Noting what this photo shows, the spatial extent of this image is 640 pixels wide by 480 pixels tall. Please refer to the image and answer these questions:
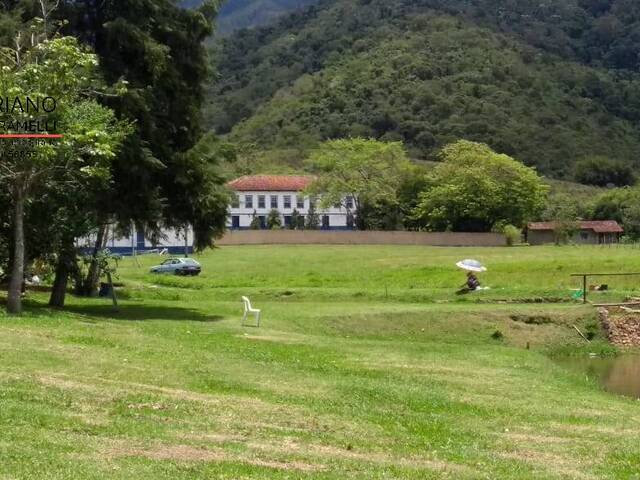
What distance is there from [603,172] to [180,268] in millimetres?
109213

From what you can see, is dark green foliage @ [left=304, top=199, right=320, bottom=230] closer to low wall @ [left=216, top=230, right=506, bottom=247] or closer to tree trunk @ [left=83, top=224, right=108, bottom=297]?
low wall @ [left=216, top=230, right=506, bottom=247]

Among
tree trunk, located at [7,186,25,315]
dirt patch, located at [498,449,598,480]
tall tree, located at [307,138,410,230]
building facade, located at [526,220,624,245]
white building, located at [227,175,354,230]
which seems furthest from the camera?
white building, located at [227,175,354,230]

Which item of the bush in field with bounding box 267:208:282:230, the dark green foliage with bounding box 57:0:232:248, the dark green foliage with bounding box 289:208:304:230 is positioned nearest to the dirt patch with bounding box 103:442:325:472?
the dark green foliage with bounding box 57:0:232:248

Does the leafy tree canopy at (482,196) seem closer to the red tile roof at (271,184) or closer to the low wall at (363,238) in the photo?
the low wall at (363,238)

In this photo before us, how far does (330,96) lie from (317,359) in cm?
15942

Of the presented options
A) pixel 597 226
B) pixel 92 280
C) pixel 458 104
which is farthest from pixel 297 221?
pixel 92 280

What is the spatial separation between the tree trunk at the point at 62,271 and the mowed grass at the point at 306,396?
1.28m

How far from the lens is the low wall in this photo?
9675cm

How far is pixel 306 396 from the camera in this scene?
16500mm

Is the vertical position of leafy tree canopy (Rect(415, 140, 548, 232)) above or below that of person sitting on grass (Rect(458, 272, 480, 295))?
above

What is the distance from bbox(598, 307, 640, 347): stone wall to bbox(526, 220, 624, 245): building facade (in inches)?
3001

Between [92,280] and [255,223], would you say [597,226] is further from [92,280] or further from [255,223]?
[92,280]

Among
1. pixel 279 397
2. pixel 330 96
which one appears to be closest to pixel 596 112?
pixel 330 96

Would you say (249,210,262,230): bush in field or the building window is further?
(249,210,262,230): bush in field
